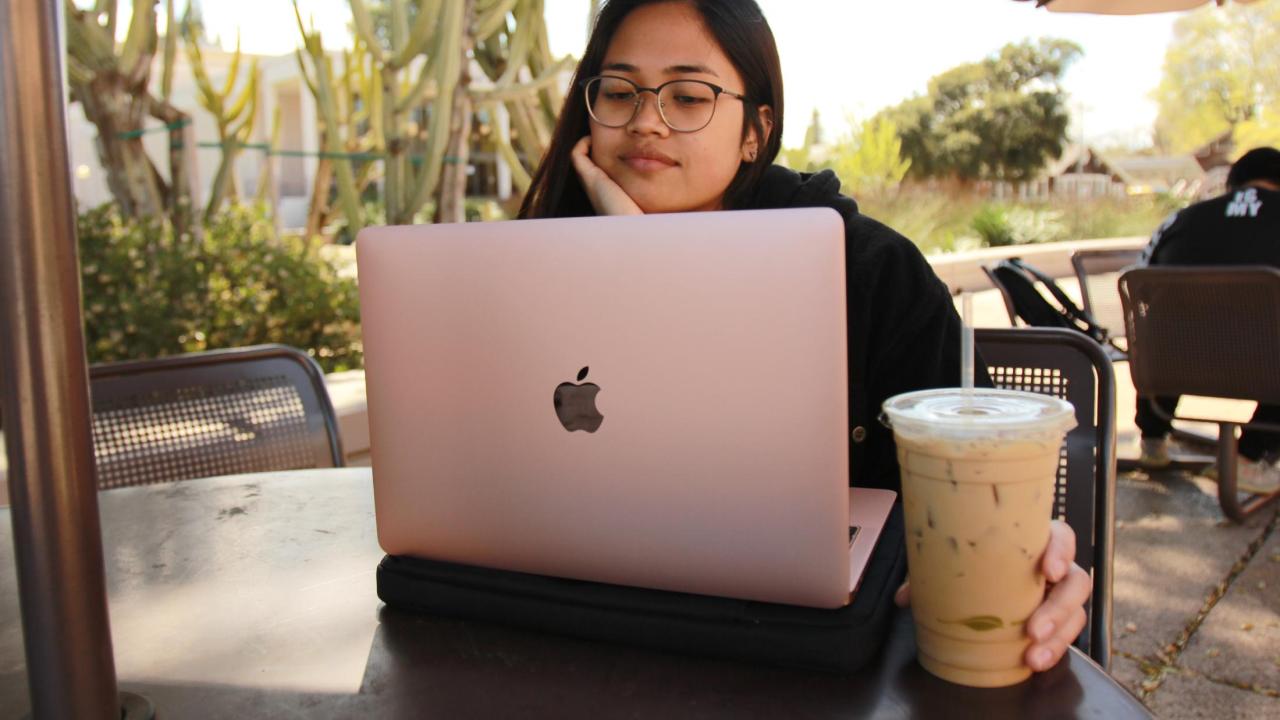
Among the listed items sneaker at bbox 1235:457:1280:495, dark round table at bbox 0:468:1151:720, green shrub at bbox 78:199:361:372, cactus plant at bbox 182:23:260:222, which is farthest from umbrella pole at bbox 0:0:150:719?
cactus plant at bbox 182:23:260:222

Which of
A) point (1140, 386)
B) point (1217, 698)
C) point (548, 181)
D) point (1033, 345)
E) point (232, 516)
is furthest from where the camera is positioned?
point (1140, 386)

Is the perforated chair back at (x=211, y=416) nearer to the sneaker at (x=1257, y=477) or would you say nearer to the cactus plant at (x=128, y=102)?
the cactus plant at (x=128, y=102)

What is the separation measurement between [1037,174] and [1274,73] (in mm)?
7386

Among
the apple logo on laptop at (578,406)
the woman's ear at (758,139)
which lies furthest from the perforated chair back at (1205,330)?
the apple logo on laptop at (578,406)

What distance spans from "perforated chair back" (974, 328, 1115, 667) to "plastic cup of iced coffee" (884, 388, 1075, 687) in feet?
1.82

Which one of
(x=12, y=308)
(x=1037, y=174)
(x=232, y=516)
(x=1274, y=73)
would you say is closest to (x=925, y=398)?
(x=12, y=308)

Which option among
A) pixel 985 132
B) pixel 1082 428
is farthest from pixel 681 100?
pixel 985 132

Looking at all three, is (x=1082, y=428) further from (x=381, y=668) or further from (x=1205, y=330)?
(x=1205, y=330)

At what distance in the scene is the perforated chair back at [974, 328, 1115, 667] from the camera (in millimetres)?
1352

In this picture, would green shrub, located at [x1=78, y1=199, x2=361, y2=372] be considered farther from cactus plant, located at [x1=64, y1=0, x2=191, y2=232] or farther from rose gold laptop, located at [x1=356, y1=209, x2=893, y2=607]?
rose gold laptop, located at [x1=356, y1=209, x2=893, y2=607]

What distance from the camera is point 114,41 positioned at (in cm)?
464

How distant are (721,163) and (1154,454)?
3.49 m

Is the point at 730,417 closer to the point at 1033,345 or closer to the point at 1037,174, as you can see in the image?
the point at 1033,345

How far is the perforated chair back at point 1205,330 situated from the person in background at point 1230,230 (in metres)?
0.68
